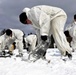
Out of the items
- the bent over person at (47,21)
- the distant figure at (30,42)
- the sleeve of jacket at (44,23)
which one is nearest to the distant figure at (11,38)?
the distant figure at (30,42)

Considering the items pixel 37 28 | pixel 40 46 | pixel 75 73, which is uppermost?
pixel 37 28

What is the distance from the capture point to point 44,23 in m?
6.23

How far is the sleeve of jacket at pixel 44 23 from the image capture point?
20.2 feet

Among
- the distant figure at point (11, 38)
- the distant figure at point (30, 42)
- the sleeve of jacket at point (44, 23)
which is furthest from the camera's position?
the distant figure at point (30, 42)

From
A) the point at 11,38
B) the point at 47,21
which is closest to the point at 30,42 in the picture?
the point at 11,38

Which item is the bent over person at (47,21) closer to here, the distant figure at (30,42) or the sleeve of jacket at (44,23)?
the sleeve of jacket at (44,23)

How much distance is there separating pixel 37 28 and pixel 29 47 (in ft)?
30.9

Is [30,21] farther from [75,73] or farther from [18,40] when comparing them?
[18,40]

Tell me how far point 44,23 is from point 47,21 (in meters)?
0.09

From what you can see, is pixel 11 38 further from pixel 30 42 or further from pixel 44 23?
pixel 44 23

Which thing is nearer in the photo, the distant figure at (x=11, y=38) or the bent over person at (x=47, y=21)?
the bent over person at (x=47, y=21)

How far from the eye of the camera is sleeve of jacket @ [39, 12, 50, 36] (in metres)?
6.17

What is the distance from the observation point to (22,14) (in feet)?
20.9

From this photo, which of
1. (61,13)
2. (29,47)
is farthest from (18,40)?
(61,13)
